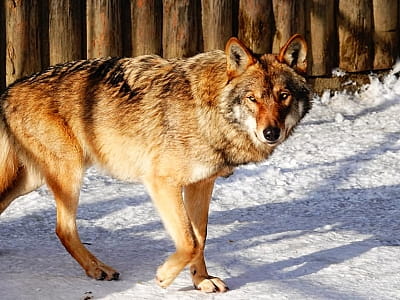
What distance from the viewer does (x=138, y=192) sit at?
7.73 metres

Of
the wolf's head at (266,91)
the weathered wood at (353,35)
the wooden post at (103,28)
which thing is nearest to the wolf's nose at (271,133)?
the wolf's head at (266,91)

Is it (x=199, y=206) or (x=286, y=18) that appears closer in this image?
(x=199, y=206)

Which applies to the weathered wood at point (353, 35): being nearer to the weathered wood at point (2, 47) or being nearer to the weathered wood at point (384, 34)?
the weathered wood at point (384, 34)

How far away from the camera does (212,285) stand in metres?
5.36

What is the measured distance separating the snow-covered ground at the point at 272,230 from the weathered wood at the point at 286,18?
102cm

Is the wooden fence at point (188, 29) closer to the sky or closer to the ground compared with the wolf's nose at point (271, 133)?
closer to the sky

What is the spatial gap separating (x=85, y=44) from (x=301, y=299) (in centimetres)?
508

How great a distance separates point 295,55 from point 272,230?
1803 millimetres

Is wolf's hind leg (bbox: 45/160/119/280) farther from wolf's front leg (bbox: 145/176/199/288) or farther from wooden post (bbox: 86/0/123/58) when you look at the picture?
wooden post (bbox: 86/0/123/58)

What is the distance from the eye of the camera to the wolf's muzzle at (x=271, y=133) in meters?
5.12

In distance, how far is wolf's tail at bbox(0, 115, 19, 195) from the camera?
5961 millimetres

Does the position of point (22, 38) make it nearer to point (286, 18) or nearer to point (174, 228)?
point (286, 18)

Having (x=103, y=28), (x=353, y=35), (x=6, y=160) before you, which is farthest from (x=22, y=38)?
(x=353, y=35)

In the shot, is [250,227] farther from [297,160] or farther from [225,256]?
[297,160]
